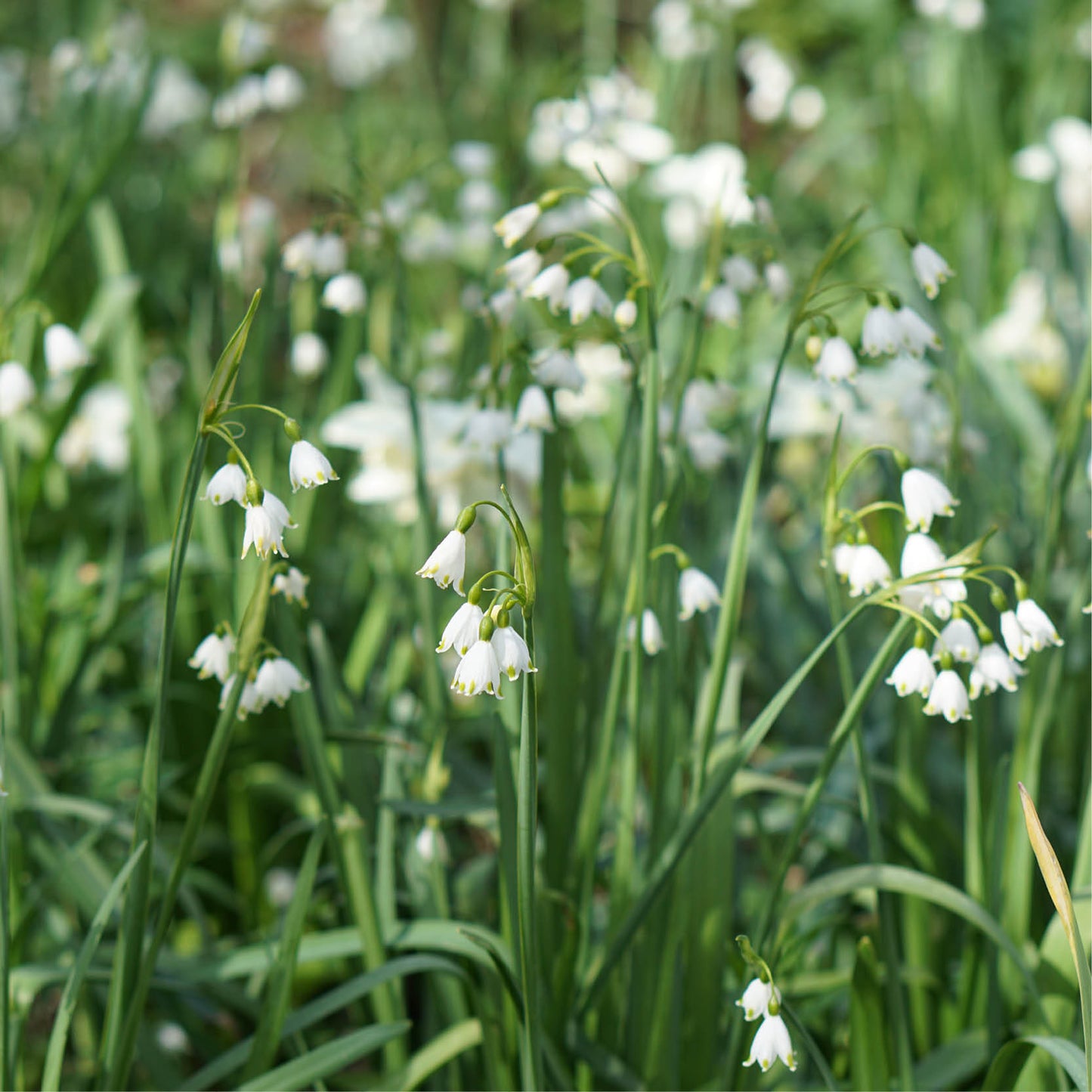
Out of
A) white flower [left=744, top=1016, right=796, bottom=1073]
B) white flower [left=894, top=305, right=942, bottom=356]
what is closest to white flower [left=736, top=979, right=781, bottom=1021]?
white flower [left=744, top=1016, right=796, bottom=1073]

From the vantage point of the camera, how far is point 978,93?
15.0ft

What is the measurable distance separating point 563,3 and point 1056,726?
22.7ft

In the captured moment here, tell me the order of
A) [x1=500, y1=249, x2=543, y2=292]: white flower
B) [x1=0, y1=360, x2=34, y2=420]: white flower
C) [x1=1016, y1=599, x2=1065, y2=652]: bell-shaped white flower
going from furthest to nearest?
[x1=0, y1=360, x2=34, y2=420]: white flower → [x1=500, y1=249, x2=543, y2=292]: white flower → [x1=1016, y1=599, x2=1065, y2=652]: bell-shaped white flower

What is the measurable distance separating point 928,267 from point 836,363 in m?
0.20

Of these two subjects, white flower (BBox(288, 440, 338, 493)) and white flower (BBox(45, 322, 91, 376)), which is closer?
white flower (BBox(288, 440, 338, 493))

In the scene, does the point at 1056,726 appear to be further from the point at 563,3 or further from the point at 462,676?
the point at 563,3

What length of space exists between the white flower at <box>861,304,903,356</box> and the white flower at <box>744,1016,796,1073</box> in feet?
2.75

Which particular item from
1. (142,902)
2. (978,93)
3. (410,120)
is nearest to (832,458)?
(142,902)

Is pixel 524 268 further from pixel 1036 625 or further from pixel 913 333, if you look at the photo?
pixel 1036 625

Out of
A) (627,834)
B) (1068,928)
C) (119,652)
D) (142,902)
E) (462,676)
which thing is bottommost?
(119,652)

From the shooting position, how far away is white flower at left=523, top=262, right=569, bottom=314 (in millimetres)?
1604

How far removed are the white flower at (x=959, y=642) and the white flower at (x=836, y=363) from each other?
383 millimetres

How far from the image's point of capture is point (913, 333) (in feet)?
5.06

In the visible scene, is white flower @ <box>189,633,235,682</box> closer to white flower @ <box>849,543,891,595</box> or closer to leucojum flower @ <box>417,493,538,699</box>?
leucojum flower @ <box>417,493,538,699</box>
